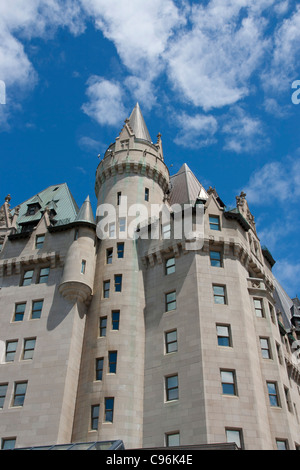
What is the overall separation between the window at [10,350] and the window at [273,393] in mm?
22649

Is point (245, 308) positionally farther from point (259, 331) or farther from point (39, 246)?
point (39, 246)

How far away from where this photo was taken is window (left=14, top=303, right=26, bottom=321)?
1823 inches

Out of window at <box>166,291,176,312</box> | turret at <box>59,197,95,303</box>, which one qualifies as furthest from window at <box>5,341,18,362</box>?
window at <box>166,291,176,312</box>

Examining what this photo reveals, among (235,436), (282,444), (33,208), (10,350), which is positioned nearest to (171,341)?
(235,436)

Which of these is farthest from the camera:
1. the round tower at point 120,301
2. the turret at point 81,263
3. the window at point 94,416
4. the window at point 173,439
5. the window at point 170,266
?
the window at point 170,266

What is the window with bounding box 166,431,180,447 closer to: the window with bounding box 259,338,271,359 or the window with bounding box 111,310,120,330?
the window with bounding box 259,338,271,359

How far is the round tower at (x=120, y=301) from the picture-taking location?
126 ft

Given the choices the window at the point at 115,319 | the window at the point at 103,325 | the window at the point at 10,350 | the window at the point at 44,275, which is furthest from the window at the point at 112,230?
the window at the point at 10,350

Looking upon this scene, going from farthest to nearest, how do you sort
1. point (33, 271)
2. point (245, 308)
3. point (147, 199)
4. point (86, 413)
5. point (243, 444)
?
point (147, 199)
point (33, 271)
point (245, 308)
point (86, 413)
point (243, 444)

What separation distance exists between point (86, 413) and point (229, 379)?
39.3 ft

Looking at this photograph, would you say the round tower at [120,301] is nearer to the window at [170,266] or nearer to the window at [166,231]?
the window at [170,266]

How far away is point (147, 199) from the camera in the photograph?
2148 inches

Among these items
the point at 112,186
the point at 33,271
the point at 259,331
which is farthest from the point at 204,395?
the point at 112,186

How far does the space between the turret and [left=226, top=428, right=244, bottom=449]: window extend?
60.3ft
